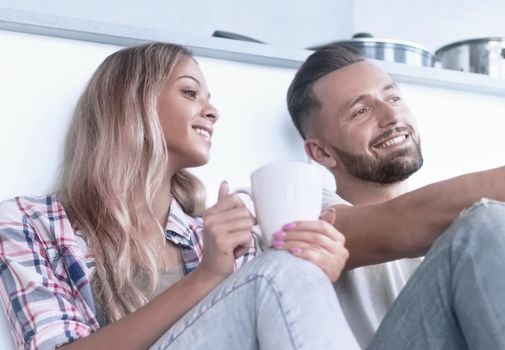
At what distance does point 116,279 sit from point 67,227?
→ 106mm

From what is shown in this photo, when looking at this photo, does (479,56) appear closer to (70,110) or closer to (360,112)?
(360,112)

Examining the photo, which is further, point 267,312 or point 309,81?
point 309,81

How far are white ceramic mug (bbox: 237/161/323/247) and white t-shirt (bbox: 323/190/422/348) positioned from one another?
33cm

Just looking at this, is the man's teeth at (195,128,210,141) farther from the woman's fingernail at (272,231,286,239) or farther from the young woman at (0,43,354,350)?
the woman's fingernail at (272,231,286,239)

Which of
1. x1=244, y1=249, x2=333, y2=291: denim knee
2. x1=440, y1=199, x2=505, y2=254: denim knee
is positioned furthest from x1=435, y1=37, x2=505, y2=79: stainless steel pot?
x1=244, y1=249, x2=333, y2=291: denim knee

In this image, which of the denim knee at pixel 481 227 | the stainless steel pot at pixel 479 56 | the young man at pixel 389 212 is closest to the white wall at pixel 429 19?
the stainless steel pot at pixel 479 56

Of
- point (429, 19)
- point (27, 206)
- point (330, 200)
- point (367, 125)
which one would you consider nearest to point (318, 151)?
point (367, 125)

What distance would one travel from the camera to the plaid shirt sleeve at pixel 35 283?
103 cm

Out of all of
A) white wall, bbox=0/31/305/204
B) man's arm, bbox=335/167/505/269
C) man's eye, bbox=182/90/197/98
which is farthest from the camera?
man's eye, bbox=182/90/197/98

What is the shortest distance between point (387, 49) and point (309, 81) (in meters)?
0.33

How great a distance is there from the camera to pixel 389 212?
1.05 m

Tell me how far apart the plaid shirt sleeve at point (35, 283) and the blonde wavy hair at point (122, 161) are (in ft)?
0.22

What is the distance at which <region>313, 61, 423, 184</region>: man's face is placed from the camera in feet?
4.61

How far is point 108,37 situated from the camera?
1.35 meters
